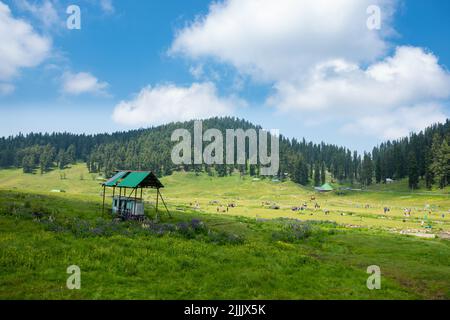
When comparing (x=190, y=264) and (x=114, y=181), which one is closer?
(x=190, y=264)

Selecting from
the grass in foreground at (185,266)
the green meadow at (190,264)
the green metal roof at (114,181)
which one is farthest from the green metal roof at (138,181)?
the grass in foreground at (185,266)

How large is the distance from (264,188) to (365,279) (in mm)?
169734

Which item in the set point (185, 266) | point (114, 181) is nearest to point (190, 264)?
point (185, 266)

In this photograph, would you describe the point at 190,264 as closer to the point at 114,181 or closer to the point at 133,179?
the point at 133,179

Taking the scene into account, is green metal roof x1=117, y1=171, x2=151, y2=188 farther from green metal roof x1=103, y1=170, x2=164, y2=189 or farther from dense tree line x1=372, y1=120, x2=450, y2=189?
dense tree line x1=372, y1=120, x2=450, y2=189

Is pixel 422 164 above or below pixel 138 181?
above

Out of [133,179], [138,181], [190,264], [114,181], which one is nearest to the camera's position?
[190,264]

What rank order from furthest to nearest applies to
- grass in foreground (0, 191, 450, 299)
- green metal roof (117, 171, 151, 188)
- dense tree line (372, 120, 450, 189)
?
dense tree line (372, 120, 450, 189) → green metal roof (117, 171, 151, 188) → grass in foreground (0, 191, 450, 299)

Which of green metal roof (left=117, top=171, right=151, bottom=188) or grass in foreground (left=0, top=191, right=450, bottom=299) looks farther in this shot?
green metal roof (left=117, top=171, right=151, bottom=188)

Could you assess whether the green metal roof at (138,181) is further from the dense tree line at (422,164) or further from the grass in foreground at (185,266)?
the dense tree line at (422,164)

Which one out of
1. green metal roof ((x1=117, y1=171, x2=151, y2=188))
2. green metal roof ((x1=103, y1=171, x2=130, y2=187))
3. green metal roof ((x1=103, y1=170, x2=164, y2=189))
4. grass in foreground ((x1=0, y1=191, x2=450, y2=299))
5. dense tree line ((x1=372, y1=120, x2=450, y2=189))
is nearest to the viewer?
grass in foreground ((x1=0, y1=191, x2=450, y2=299))

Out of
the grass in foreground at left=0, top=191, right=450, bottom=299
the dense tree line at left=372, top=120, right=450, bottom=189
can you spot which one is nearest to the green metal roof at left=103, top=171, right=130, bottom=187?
the grass in foreground at left=0, top=191, right=450, bottom=299
